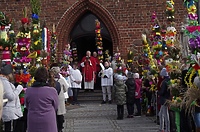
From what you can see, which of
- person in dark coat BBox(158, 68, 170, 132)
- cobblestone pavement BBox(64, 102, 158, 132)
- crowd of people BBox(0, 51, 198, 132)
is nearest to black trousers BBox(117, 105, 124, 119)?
crowd of people BBox(0, 51, 198, 132)

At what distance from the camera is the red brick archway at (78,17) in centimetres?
1841

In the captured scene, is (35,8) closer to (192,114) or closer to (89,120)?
(89,120)

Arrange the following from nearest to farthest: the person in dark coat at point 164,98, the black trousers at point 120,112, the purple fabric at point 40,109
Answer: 1. the purple fabric at point 40,109
2. the person in dark coat at point 164,98
3. the black trousers at point 120,112

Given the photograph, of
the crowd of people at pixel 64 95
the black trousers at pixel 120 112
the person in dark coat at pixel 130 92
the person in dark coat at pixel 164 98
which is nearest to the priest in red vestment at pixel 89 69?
the crowd of people at pixel 64 95

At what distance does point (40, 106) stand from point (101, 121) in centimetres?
594

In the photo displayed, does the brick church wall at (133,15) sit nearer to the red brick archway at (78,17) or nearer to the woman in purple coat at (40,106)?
the red brick archway at (78,17)

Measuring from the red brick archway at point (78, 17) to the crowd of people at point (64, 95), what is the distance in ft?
4.79

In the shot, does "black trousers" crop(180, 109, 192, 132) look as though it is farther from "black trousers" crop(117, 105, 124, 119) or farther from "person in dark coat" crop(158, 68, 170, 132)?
"black trousers" crop(117, 105, 124, 119)

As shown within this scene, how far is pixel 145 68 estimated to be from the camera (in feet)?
45.5

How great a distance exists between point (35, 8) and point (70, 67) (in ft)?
22.7

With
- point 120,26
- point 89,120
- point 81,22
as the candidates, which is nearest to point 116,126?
point 89,120

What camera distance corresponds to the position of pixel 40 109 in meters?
6.68

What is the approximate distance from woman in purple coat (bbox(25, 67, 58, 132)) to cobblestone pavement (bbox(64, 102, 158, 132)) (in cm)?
413

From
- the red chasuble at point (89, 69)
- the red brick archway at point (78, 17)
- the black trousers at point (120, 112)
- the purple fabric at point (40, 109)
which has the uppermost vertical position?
A: the red brick archway at point (78, 17)
